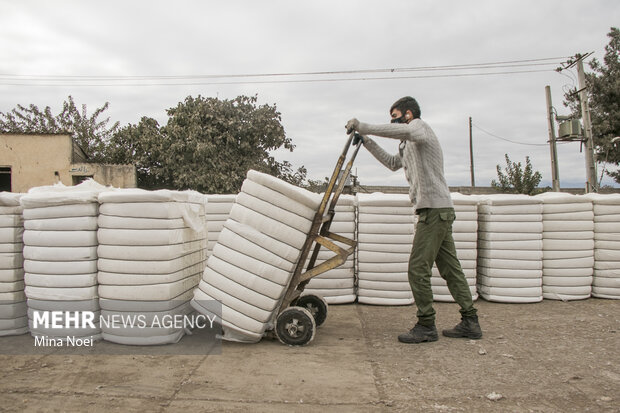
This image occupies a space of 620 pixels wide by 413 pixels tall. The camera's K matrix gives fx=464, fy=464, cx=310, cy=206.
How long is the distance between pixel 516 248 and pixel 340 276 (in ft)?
6.53

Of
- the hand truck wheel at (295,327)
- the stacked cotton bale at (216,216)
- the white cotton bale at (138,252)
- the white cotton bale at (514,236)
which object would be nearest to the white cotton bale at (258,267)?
the hand truck wheel at (295,327)

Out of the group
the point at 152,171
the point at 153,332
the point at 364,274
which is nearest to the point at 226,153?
the point at 152,171

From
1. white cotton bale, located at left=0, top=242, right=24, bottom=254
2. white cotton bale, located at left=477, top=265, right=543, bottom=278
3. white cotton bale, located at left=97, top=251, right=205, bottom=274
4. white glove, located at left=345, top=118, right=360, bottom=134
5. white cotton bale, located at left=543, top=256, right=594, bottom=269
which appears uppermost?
white glove, located at left=345, top=118, right=360, bottom=134

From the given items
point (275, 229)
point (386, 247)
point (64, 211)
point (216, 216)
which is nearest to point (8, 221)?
point (64, 211)

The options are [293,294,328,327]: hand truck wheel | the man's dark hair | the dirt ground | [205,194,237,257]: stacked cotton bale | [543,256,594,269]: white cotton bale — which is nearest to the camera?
the dirt ground

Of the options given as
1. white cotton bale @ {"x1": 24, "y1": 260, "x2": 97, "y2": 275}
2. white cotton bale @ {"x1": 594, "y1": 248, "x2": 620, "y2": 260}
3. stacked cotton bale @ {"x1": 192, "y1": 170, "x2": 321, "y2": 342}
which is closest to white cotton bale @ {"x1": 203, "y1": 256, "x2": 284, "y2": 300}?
stacked cotton bale @ {"x1": 192, "y1": 170, "x2": 321, "y2": 342}

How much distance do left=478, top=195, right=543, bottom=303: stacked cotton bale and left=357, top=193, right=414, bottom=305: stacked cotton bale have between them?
985 mm

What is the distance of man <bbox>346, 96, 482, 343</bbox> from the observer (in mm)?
3725

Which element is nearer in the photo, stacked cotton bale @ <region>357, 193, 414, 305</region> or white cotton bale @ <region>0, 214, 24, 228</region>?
white cotton bale @ <region>0, 214, 24, 228</region>

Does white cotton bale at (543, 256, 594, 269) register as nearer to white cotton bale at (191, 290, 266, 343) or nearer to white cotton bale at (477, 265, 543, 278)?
white cotton bale at (477, 265, 543, 278)

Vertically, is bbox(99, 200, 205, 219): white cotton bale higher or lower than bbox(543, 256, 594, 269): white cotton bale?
higher

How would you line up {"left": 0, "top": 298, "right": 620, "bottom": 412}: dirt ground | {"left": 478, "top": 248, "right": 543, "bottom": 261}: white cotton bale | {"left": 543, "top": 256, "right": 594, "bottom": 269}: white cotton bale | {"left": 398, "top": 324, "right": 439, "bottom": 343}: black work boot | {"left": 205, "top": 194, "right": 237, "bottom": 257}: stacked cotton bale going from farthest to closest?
{"left": 205, "top": 194, "right": 237, "bottom": 257}: stacked cotton bale, {"left": 543, "top": 256, "right": 594, "bottom": 269}: white cotton bale, {"left": 478, "top": 248, "right": 543, "bottom": 261}: white cotton bale, {"left": 398, "top": 324, "right": 439, "bottom": 343}: black work boot, {"left": 0, "top": 298, "right": 620, "bottom": 412}: dirt ground

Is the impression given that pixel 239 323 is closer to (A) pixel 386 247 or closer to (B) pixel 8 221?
(B) pixel 8 221

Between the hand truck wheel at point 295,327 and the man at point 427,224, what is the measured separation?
2.47 ft
